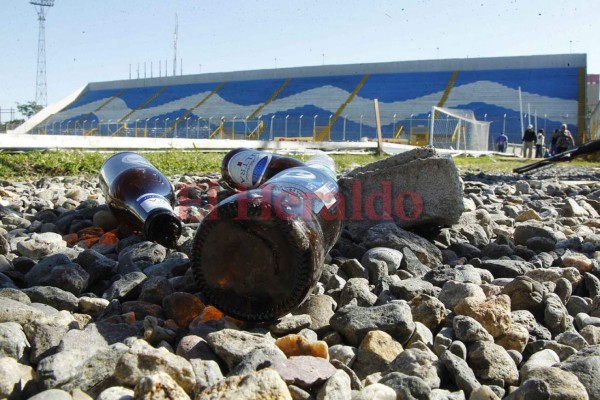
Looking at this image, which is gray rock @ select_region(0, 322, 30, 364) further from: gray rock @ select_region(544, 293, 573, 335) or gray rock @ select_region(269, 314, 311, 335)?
gray rock @ select_region(544, 293, 573, 335)

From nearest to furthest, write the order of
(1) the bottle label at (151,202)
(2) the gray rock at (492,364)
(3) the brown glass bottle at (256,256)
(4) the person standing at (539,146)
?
(2) the gray rock at (492,364), (3) the brown glass bottle at (256,256), (1) the bottle label at (151,202), (4) the person standing at (539,146)

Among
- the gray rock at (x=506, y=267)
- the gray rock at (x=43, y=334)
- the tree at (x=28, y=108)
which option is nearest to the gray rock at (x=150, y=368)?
the gray rock at (x=43, y=334)

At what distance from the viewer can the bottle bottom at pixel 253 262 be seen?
1.66 meters

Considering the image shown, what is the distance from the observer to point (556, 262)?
2666mm

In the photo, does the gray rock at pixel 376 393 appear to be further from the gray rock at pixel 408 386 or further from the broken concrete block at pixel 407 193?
the broken concrete block at pixel 407 193

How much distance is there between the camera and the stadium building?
33.2m

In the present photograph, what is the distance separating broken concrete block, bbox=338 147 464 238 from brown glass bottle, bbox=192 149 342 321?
1455 mm

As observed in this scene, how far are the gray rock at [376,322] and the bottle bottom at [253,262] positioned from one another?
0.49 ft

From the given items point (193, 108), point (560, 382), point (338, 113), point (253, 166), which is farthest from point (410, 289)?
point (193, 108)

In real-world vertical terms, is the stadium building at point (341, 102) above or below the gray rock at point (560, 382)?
above

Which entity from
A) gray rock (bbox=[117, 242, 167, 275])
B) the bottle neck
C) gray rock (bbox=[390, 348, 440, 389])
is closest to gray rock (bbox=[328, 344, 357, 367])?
gray rock (bbox=[390, 348, 440, 389])

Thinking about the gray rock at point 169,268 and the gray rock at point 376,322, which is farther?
the gray rock at point 169,268

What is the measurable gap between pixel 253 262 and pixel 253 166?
2.04 meters

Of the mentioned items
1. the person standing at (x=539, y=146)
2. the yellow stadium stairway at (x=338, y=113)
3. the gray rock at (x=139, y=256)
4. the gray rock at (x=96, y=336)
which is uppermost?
the yellow stadium stairway at (x=338, y=113)
